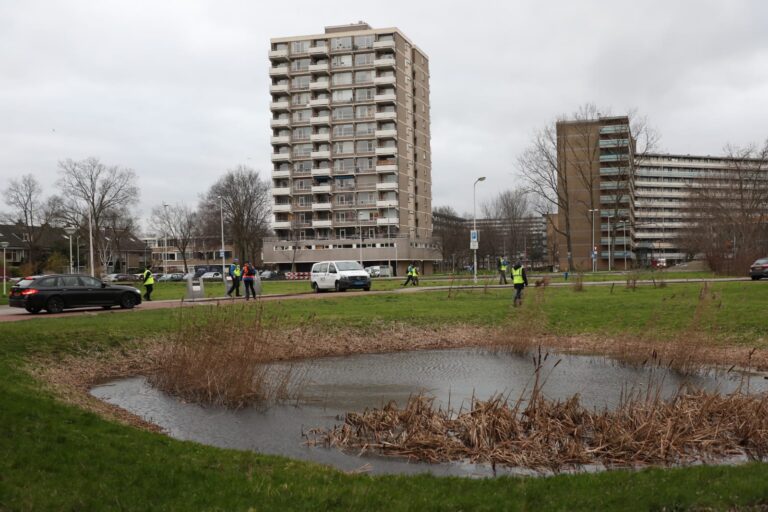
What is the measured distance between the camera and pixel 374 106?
9231cm

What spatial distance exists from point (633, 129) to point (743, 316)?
5735 centimetres

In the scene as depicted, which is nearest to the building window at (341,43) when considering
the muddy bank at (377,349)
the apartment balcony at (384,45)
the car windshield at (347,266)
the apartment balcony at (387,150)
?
the apartment balcony at (384,45)

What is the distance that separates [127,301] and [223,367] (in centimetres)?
1528

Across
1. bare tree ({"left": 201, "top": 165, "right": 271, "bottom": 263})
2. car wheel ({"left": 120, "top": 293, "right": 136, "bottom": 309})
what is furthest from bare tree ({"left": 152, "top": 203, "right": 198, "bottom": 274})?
car wheel ({"left": 120, "top": 293, "right": 136, "bottom": 309})

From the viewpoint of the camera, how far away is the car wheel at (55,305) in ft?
73.2

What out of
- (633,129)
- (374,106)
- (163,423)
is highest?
(374,106)

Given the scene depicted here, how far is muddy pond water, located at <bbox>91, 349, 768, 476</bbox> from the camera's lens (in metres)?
7.91

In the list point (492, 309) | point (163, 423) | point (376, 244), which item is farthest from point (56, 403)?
point (376, 244)

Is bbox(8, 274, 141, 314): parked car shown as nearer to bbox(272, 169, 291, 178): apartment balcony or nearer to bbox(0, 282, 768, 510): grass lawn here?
bbox(0, 282, 768, 510): grass lawn

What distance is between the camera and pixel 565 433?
785cm

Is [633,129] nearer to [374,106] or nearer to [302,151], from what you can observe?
[374,106]

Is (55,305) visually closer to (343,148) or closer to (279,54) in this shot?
(343,148)

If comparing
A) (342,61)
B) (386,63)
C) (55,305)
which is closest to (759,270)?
(55,305)

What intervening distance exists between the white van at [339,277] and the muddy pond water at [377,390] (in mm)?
18752
